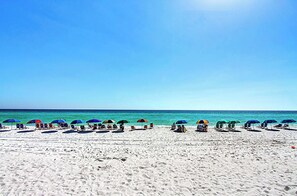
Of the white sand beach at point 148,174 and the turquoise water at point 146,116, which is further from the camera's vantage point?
the turquoise water at point 146,116

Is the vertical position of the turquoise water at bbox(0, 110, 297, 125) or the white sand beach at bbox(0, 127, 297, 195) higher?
the white sand beach at bbox(0, 127, 297, 195)

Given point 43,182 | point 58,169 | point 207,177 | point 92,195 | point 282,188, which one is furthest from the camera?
point 58,169

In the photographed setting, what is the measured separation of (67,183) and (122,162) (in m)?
2.45

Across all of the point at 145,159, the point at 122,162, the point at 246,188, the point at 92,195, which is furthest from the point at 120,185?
the point at 246,188

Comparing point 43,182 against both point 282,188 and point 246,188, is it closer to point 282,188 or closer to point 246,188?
point 246,188

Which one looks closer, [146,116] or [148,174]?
[148,174]

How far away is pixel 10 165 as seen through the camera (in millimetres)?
6527

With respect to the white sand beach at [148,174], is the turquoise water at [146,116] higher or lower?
lower

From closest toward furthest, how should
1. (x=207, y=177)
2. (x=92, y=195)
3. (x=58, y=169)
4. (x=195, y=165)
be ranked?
(x=92, y=195), (x=207, y=177), (x=58, y=169), (x=195, y=165)

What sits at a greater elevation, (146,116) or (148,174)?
(148,174)

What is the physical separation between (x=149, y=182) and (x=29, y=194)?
3315 mm

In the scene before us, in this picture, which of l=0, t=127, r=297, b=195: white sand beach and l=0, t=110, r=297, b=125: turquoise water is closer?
l=0, t=127, r=297, b=195: white sand beach

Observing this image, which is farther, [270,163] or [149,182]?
[270,163]

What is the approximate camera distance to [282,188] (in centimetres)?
480
